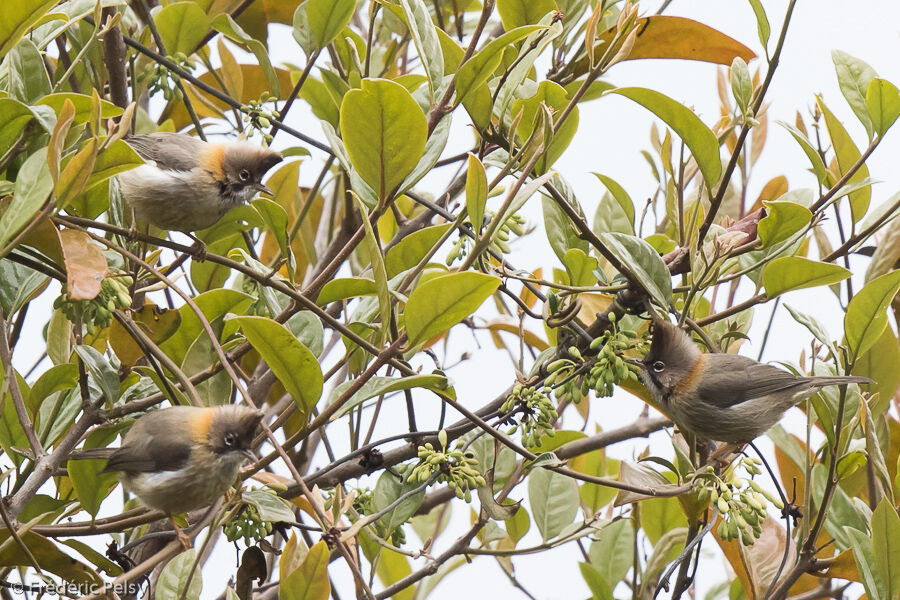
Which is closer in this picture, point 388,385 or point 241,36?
point 388,385

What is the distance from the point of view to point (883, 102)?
2.30 m

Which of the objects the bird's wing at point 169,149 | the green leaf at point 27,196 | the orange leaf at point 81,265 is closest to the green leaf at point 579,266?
the orange leaf at point 81,265

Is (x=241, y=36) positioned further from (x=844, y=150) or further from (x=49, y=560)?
(x=844, y=150)

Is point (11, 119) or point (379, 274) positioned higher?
point (11, 119)

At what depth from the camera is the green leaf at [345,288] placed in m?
2.26

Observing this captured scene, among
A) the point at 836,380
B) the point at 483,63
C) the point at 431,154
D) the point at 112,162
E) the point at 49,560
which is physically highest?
the point at 483,63

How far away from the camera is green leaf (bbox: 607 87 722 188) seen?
2.27 metres

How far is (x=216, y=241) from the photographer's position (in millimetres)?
3131

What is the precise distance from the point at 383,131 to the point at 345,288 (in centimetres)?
49

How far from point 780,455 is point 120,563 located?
6.97 feet

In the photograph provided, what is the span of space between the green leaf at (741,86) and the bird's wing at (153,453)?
162 centimetres

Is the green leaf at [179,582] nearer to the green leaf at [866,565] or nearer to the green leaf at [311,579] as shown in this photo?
the green leaf at [311,579]

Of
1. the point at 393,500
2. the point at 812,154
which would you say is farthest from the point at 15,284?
the point at 812,154

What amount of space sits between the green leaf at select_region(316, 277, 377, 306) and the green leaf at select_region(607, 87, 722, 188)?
0.75 meters
